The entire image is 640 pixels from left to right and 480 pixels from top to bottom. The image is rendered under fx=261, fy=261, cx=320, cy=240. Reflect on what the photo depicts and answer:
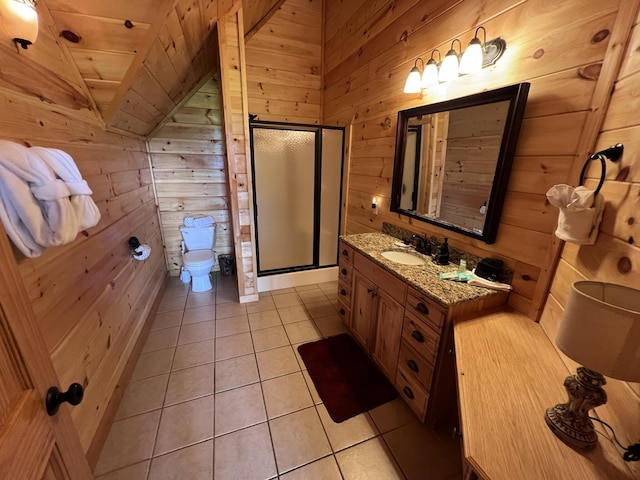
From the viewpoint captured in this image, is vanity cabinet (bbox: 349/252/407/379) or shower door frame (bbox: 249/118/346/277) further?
shower door frame (bbox: 249/118/346/277)

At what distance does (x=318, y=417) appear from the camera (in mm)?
1562

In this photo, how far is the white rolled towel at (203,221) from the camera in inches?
125

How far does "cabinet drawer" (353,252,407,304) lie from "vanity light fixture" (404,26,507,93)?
1191mm

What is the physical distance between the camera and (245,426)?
4.90 ft

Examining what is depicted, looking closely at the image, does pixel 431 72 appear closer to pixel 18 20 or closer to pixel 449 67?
pixel 449 67

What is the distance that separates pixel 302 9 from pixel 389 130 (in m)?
2.00

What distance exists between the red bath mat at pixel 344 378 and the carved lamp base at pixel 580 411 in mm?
1093

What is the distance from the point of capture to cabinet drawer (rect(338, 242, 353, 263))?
2092 millimetres

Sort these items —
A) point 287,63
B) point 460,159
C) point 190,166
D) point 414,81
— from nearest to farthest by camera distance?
point 460,159 → point 414,81 → point 287,63 → point 190,166

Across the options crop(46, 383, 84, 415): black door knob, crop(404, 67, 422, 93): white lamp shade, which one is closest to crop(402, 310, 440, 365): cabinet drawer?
crop(46, 383, 84, 415): black door knob

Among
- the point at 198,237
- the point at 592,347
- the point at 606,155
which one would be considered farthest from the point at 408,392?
the point at 198,237

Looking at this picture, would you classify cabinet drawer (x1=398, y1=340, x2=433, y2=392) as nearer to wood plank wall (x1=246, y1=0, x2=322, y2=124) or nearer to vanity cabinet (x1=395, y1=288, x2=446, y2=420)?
vanity cabinet (x1=395, y1=288, x2=446, y2=420)

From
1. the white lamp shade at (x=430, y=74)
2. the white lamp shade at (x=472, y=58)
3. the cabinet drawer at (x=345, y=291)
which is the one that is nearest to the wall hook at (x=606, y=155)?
the white lamp shade at (x=472, y=58)

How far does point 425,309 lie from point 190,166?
3.00m
